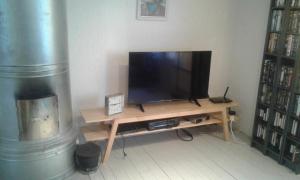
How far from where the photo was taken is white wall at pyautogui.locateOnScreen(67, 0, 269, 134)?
2.68 metres

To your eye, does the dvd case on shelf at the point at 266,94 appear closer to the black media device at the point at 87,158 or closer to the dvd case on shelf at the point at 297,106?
the dvd case on shelf at the point at 297,106

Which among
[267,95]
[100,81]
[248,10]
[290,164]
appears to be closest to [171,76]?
[100,81]

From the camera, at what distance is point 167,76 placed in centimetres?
289

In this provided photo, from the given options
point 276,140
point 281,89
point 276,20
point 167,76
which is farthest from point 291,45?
point 167,76

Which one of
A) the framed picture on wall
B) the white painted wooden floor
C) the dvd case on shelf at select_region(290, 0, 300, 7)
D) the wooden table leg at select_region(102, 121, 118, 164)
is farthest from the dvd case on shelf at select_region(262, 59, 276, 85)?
the wooden table leg at select_region(102, 121, 118, 164)

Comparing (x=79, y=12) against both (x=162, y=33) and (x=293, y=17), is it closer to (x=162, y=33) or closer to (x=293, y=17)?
(x=162, y=33)

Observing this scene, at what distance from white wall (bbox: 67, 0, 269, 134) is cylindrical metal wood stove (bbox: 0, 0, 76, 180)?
22.1 inches

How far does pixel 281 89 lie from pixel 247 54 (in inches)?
29.5

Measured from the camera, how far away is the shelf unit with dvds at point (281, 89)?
2500mm

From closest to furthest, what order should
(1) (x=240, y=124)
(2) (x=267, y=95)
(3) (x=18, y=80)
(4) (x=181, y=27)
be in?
1. (3) (x=18, y=80)
2. (2) (x=267, y=95)
3. (4) (x=181, y=27)
4. (1) (x=240, y=124)

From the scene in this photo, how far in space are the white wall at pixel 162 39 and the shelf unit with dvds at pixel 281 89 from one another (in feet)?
1.01

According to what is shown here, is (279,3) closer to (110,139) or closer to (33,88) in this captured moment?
(110,139)

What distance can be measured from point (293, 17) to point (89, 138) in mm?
2295

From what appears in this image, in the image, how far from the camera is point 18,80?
6.27 feet
